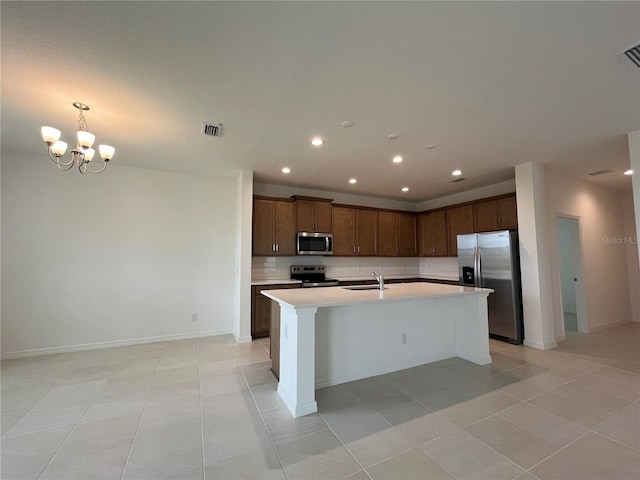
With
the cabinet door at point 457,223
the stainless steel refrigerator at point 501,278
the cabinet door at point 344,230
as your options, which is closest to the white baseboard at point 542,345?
the stainless steel refrigerator at point 501,278

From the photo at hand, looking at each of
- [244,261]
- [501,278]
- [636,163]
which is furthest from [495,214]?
[244,261]

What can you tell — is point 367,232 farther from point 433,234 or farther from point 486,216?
point 486,216

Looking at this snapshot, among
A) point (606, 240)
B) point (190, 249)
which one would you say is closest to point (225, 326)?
point (190, 249)

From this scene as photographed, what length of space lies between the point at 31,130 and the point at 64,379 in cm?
271

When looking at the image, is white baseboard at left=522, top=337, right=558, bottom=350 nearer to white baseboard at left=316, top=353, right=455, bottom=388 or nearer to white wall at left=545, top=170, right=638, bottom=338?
white wall at left=545, top=170, right=638, bottom=338

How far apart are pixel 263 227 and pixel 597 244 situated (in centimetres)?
607

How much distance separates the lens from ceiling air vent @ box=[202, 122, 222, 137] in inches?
113

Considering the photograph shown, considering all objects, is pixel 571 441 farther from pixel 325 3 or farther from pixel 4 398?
pixel 4 398

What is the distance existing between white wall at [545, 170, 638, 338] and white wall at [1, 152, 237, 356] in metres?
5.28

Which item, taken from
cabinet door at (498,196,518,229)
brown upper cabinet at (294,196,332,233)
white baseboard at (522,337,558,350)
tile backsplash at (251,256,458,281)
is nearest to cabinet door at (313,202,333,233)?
brown upper cabinet at (294,196,332,233)

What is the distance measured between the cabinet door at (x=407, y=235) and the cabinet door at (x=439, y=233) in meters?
0.46

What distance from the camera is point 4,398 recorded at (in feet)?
Answer: 8.23

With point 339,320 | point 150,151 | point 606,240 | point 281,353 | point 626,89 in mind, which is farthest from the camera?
point 606,240

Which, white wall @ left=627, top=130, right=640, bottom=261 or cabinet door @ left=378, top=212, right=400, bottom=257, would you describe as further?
cabinet door @ left=378, top=212, right=400, bottom=257
